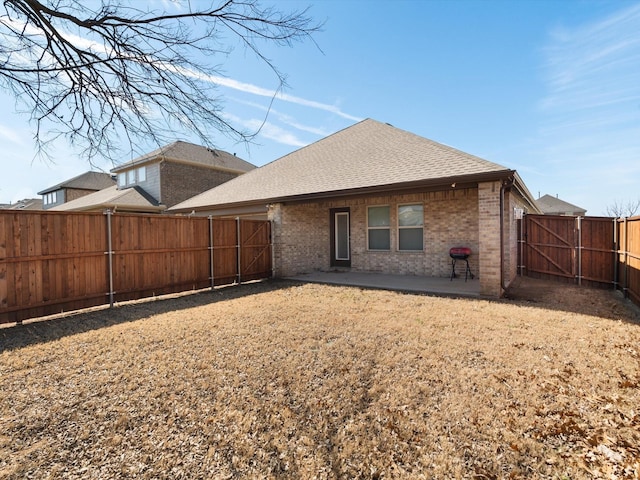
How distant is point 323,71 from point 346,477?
549 cm

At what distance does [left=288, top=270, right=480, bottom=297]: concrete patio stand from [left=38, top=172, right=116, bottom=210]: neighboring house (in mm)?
26087

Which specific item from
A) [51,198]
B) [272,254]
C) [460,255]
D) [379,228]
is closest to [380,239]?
[379,228]

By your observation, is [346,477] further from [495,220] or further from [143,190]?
[143,190]

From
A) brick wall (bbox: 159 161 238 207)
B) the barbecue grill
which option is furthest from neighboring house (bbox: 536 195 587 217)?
brick wall (bbox: 159 161 238 207)

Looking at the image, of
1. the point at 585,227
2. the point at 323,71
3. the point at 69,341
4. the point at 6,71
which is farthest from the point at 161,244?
the point at 585,227

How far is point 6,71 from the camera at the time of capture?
3.46 metres

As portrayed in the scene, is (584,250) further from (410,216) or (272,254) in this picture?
(272,254)

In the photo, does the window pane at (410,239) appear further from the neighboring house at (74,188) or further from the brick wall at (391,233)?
the neighboring house at (74,188)

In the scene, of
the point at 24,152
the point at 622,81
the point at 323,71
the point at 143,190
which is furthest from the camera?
the point at 143,190

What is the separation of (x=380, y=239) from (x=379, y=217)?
0.79 metres

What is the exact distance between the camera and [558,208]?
121ft

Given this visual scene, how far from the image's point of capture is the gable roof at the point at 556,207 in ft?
116

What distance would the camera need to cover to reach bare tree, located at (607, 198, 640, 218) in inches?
1467

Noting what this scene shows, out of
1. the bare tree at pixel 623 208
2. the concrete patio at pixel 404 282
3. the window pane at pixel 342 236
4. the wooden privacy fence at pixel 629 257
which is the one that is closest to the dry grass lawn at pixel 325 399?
the wooden privacy fence at pixel 629 257
